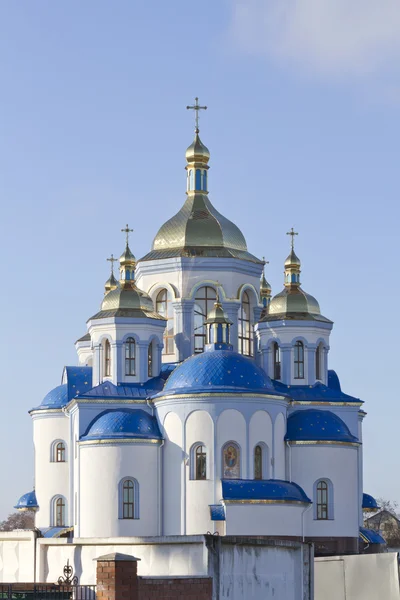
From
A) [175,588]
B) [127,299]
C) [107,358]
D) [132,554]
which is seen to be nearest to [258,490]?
[107,358]

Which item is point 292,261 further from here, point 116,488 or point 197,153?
point 116,488

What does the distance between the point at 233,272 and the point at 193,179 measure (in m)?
3.36

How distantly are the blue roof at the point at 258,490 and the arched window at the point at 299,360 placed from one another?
15.2 feet

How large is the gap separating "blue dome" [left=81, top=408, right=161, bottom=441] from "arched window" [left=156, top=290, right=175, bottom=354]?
11.8 feet

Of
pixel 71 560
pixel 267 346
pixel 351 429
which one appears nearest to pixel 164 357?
pixel 267 346

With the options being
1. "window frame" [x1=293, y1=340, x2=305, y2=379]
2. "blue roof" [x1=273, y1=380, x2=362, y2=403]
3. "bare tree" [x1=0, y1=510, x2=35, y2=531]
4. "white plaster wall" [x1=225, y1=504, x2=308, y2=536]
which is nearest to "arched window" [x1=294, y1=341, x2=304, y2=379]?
"window frame" [x1=293, y1=340, x2=305, y2=379]

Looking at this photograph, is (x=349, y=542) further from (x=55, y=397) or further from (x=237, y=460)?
(x=55, y=397)

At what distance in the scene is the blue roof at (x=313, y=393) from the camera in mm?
42281

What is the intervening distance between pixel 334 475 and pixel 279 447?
1.69 meters

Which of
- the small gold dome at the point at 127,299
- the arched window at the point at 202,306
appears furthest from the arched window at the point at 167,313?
the small gold dome at the point at 127,299

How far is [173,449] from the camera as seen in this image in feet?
130

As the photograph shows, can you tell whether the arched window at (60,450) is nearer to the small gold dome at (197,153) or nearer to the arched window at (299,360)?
the arched window at (299,360)

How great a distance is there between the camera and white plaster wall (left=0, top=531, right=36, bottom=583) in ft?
82.7

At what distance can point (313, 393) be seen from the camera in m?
42.5
